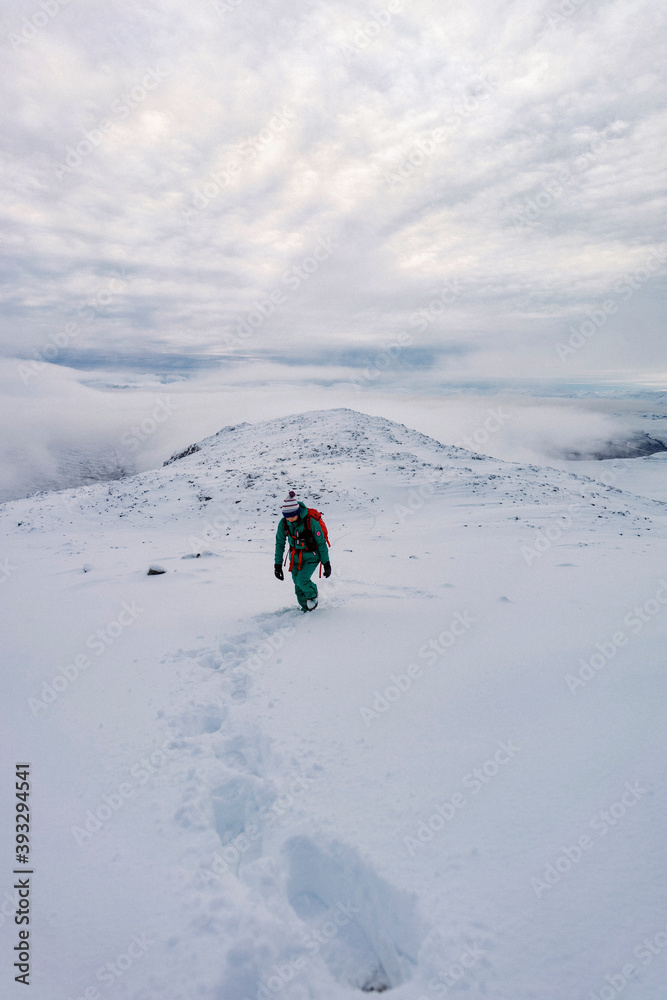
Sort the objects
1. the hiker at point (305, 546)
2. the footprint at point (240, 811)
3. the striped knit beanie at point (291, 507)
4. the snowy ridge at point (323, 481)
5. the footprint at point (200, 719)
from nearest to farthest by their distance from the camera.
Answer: the footprint at point (240, 811) < the footprint at point (200, 719) < the striped knit beanie at point (291, 507) < the hiker at point (305, 546) < the snowy ridge at point (323, 481)

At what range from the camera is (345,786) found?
3990 millimetres

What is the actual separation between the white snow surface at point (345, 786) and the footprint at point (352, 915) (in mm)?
14

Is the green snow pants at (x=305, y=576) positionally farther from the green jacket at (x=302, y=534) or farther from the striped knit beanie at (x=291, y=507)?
the striped knit beanie at (x=291, y=507)

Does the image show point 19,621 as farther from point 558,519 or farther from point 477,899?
point 558,519

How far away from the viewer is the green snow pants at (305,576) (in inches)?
318

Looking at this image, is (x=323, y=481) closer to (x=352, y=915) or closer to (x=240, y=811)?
(x=240, y=811)

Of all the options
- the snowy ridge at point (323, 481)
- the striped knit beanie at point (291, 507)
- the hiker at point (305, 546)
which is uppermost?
the striped knit beanie at point (291, 507)

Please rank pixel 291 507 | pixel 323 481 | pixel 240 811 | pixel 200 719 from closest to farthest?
pixel 240 811 < pixel 200 719 < pixel 291 507 < pixel 323 481

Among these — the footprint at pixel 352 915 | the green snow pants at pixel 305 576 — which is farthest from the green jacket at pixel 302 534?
the footprint at pixel 352 915

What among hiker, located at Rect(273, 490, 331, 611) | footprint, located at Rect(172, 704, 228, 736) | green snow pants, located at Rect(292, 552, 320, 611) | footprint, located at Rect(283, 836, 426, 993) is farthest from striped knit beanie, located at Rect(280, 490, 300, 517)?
footprint, located at Rect(283, 836, 426, 993)

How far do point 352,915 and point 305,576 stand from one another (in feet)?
17.3

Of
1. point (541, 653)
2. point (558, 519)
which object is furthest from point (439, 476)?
point (541, 653)

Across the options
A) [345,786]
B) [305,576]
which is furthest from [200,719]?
[305,576]

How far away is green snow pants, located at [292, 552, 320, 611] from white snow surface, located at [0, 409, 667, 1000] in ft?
1.05
